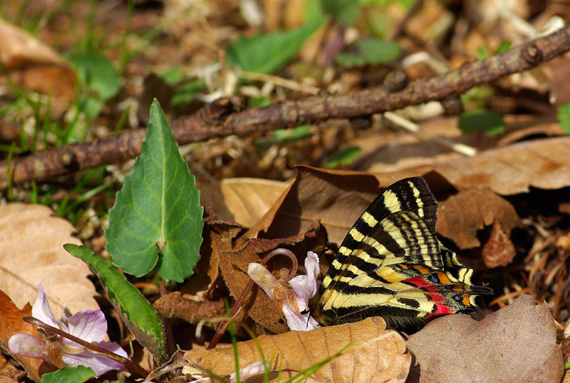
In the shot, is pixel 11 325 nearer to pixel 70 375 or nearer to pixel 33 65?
pixel 70 375

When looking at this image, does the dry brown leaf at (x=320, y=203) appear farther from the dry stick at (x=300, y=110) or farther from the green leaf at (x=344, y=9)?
the green leaf at (x=344, y=9)

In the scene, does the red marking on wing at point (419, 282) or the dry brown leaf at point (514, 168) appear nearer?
the red marking on wing at point (419, 282)

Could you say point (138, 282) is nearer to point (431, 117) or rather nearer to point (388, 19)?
point (431, 117)

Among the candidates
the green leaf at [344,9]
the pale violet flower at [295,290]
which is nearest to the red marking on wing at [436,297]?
the pale violet flower at [295,290]

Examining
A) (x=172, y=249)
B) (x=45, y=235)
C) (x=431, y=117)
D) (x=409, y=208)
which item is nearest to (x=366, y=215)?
(x=409, y=208)

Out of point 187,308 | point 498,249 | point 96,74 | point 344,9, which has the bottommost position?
point 498,249

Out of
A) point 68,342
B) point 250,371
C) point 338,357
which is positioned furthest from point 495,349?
point 68,342
